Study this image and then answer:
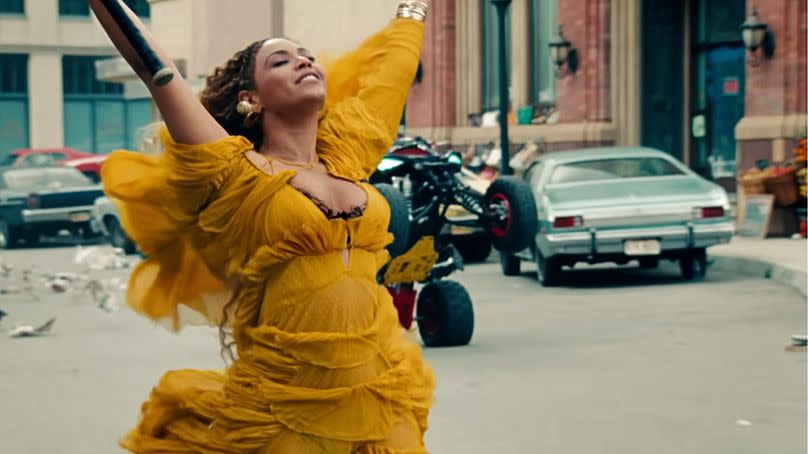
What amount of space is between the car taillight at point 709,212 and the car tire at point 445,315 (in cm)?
532

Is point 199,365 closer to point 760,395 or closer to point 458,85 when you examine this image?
point 760,395

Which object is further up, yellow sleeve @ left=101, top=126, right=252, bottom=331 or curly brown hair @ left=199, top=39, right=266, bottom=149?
curly brown hair @ left=199, top=39, right=266, bottom=149

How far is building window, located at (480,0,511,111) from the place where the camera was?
34125mm

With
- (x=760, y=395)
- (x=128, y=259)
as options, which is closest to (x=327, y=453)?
(x=760, y=395)

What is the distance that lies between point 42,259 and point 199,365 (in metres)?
14.3

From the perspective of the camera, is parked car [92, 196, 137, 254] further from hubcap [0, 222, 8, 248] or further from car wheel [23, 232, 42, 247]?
hubcap [0, 222, 8, 248]

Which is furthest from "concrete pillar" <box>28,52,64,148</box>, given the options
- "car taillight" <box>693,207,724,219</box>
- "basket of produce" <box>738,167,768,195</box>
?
"car taillight" <box>693,207,724,219</box>

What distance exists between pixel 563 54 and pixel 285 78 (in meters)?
26.1

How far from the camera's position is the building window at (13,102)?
2389 inches

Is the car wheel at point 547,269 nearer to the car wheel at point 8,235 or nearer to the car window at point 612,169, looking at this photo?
the car window at point 612,169

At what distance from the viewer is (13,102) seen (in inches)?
2395

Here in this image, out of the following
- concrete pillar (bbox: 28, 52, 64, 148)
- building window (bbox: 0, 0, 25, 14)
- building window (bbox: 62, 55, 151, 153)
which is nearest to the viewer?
concrete pillar (bbox: 28, 52, 64, 148)

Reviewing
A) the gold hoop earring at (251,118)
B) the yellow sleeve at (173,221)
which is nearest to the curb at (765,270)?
the yellow sleeve at (173,221)

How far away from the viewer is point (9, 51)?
60688 millimetres
